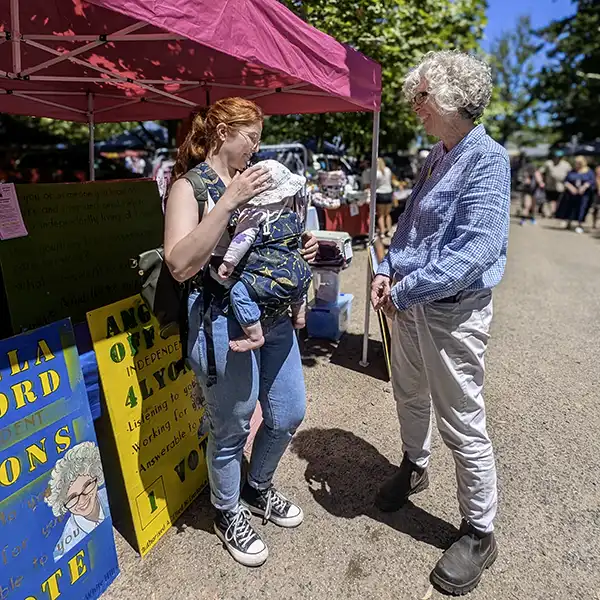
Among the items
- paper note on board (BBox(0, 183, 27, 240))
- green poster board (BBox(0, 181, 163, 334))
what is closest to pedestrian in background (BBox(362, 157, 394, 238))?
green poster board (BBox(0, 181, 163, 334))

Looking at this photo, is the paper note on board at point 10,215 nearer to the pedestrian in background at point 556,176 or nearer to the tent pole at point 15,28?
the tent pole at point 15,28

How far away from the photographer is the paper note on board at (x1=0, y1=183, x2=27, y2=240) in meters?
2.04

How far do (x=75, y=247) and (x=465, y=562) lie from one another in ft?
7.20

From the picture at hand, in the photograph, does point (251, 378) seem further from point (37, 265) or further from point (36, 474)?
point (37, 265)

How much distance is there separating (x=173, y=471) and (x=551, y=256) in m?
9.23

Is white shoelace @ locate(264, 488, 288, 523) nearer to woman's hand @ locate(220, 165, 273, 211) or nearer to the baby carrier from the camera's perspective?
the baby carrier

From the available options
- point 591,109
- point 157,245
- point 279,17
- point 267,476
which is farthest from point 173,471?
point 591,109

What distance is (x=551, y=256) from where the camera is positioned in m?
9.75

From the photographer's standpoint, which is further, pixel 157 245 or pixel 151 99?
pixel 151 99

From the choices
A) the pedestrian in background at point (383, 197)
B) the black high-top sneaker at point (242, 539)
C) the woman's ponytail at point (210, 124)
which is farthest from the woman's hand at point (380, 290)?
the pedestrian in background at point (383, 197)

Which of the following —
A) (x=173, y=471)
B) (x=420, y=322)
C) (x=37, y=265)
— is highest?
(x=37, y=265)

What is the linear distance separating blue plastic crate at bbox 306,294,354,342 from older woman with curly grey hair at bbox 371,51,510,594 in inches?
95.4

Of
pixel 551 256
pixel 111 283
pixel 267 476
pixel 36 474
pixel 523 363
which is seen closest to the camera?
pixel 36 474

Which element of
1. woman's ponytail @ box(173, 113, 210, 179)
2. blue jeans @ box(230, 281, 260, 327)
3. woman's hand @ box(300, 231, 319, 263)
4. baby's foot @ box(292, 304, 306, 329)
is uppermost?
woman's ponytail @ box(173, 113, 210, 179)
